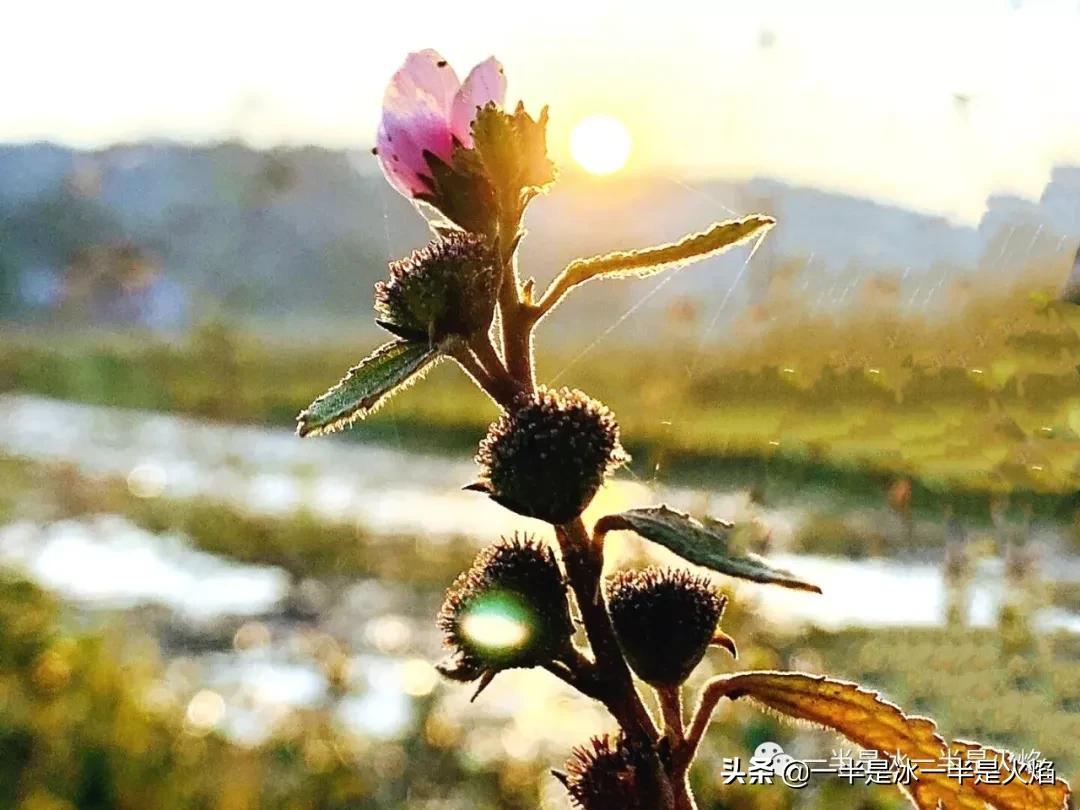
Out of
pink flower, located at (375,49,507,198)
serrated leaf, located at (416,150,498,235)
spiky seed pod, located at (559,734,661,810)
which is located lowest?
spiky seed pod, located at (559,734,661,810)

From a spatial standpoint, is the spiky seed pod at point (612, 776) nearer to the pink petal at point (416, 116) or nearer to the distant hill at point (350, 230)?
the pink petal at point (416, 116)

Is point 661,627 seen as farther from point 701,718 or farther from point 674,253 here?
point 674,253

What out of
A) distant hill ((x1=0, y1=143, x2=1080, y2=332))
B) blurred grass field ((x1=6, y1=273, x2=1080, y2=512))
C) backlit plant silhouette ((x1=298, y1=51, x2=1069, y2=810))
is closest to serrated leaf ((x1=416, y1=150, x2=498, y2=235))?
backlit plant silhouette ((x1=298, y1=51, x2=1069, y2=810))

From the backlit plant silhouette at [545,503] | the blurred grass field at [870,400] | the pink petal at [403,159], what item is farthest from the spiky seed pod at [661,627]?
the blurred grass field at [870,400]

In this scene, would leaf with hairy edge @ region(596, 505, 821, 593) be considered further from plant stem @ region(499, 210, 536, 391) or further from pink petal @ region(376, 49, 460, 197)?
pink petal @ region(376, 49, 460, 197)

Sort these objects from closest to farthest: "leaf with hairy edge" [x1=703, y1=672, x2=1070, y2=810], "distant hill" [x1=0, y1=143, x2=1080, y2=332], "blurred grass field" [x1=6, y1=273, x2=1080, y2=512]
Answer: "leaf with hairy edge" [x1=703, y1=672, x2=1070, y2=810]
"blurred grass field" [x1=6, y1=273, x2=1080, y2=512]
"distant hill" [x1=0, y1=143, x2=1080, y2=332]

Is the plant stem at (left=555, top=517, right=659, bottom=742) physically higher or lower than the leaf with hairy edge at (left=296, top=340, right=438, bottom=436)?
lower

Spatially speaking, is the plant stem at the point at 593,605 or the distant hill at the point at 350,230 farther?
the distant hill at the point at 350,230

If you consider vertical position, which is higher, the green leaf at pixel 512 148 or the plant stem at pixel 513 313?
the green leaf at pixel 512 148
